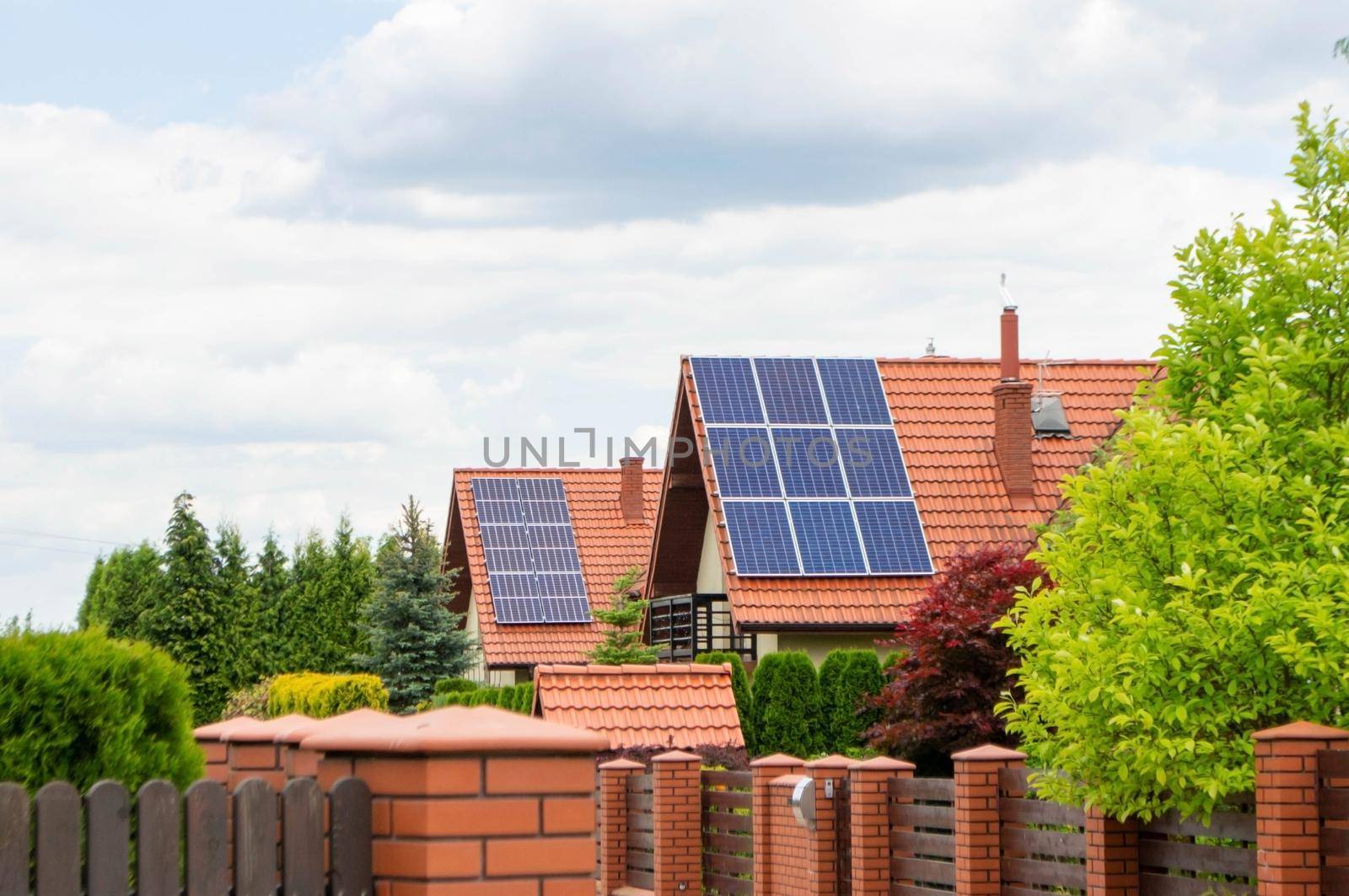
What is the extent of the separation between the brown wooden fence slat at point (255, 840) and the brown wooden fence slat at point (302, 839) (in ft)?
0.10

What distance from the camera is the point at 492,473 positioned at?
43188mm

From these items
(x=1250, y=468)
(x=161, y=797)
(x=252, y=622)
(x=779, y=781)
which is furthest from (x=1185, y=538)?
(x=252, y=622)

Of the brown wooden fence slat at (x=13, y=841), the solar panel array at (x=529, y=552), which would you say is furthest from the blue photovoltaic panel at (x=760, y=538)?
the brown wooden fence slat at (x=13, y=841)

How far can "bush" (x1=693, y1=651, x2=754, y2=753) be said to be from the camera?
79.3 ft

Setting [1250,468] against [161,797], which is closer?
[161,797]

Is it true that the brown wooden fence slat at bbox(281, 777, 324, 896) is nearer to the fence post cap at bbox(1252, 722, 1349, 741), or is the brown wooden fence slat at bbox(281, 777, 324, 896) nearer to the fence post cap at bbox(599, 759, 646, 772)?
the fence post cap at bbox(1252, 722, 1349, 741)

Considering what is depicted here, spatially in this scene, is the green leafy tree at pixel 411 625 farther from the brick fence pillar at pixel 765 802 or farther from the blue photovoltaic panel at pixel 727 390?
the brick fence pillar at pixel 765 802

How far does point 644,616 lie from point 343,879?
28.6 metres

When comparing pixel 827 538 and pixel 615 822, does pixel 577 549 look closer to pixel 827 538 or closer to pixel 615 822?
pixel 827 538

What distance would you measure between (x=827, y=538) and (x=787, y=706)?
3.59 m

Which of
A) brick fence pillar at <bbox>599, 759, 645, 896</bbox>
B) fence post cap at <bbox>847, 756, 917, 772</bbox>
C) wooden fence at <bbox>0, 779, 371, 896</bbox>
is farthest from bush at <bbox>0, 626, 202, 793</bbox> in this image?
brick fence pillar at <bbox>599, 759, 645, 896</bbox>

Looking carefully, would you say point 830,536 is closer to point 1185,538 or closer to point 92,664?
point 1185,538

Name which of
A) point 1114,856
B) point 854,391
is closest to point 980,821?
point 1114,856

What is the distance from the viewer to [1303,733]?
8.30 meters
